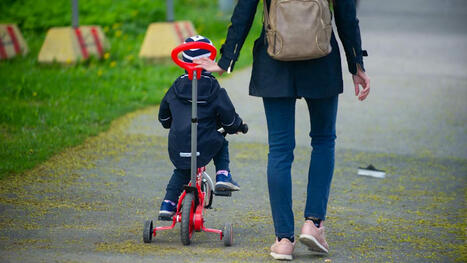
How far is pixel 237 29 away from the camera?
4066mm

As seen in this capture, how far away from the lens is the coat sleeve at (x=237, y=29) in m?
4.04

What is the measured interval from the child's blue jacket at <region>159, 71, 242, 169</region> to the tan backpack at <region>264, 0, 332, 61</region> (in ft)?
2.52

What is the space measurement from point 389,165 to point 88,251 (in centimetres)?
356

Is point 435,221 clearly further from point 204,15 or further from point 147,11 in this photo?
point 204,15

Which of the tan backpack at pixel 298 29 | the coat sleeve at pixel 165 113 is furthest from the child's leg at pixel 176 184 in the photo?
the tan backpack at pixel 298 29

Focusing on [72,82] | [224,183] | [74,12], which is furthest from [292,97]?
[74,12]

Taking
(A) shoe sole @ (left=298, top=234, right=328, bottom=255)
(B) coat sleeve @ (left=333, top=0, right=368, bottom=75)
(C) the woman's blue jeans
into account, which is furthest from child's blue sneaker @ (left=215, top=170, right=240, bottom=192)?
(B) coat sleeve @ (left=333, top=0, right=368, bottom=75)

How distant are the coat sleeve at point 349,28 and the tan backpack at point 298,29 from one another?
19 cm

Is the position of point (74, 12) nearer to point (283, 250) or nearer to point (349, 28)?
point (349, 28)

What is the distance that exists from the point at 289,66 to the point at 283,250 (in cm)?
97

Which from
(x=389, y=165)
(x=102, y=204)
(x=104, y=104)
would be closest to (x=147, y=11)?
(x=104, y=104)

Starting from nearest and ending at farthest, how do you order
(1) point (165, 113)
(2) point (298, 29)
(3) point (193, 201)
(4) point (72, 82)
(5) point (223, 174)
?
(2) point (298, 29) → (3) point (193, 201) → (1) point (165, 113) → (5) point (223, 174) → (4) point (72, 82)

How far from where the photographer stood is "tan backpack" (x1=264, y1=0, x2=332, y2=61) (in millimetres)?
3932

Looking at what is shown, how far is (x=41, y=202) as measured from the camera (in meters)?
5.43
